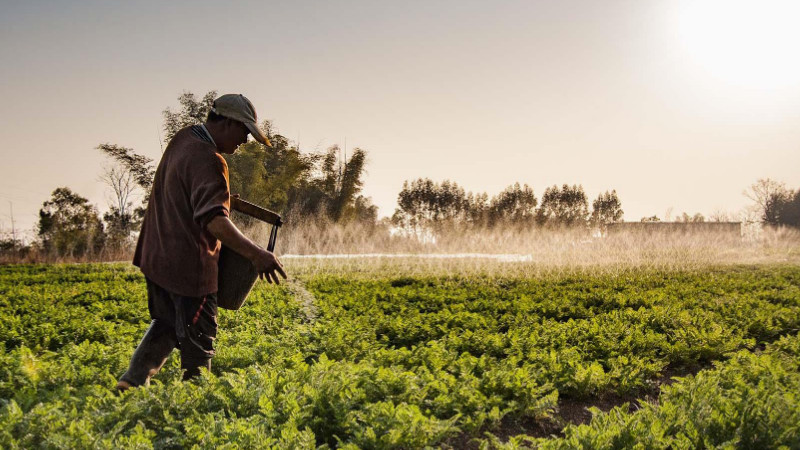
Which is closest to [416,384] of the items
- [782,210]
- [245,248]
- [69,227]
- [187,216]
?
[245,248]

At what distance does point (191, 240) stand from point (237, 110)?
97cm

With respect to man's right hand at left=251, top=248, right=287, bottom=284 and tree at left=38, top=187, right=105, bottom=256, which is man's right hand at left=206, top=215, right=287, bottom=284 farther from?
tree at left=38, top=187, right=105, bottom=256

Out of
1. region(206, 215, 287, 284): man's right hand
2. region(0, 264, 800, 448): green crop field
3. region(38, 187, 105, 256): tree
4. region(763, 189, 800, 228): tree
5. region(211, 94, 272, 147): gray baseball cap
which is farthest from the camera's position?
region(763, 189, 800, 228): tree

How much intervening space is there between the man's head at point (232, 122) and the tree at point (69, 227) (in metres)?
33.5

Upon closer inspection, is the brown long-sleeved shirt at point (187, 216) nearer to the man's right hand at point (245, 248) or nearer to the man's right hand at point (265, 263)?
the man's right hand at point (245, 248)

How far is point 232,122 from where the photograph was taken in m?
4.21

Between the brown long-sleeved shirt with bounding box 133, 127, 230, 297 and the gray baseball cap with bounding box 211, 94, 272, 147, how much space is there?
26cm

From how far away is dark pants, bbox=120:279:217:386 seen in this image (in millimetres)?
4238

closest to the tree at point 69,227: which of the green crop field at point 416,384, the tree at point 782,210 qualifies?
the green crop field at point 416,384

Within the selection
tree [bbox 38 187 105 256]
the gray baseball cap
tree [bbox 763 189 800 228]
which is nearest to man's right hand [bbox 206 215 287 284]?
the gray baseball cap

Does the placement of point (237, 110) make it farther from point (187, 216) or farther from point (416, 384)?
point (416, 384)

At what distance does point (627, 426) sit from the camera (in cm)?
371

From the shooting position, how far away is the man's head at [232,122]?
414 centimetres

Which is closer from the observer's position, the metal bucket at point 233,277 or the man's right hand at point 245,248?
the man's right hand at point 245,248
